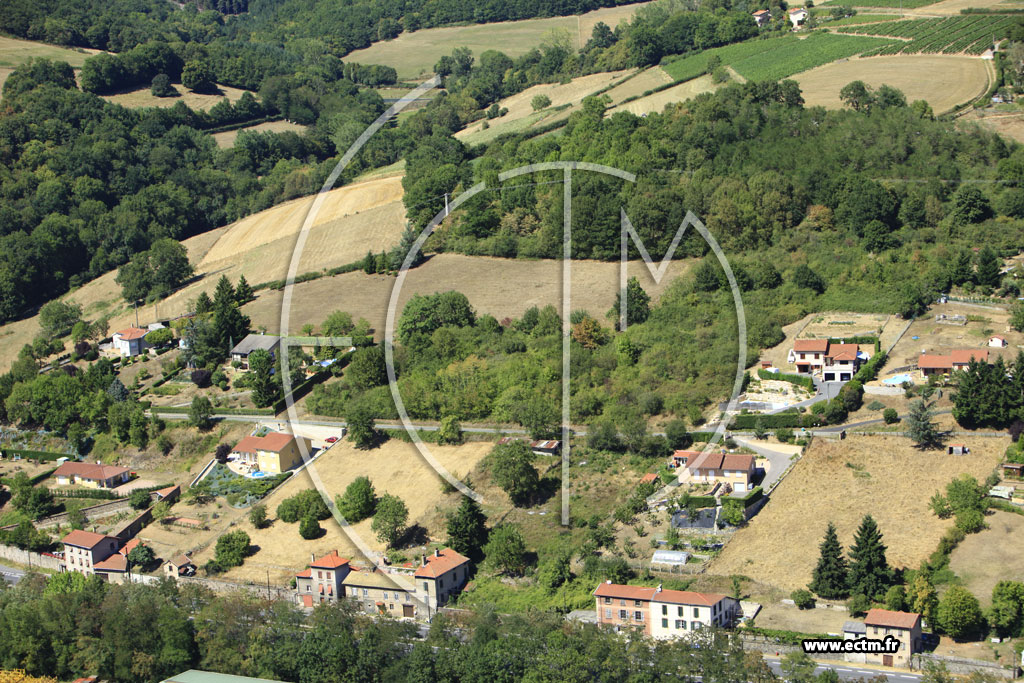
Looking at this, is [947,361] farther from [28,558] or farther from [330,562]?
[28,558]

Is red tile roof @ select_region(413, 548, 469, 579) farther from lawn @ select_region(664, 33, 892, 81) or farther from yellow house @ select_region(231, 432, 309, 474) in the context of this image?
lawn @ select_region(664, 33, 892, 81)

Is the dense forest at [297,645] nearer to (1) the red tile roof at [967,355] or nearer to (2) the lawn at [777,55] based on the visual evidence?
(1) the red tile roof at [967,355]

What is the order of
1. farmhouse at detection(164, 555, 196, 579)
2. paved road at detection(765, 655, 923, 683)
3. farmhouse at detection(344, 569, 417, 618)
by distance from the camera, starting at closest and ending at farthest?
paved road at detection(765, 655, 923, 683)
farmhouse at detection(344, 569, 417, 618)
farmhouse at detection(164, 555, 196, 579)

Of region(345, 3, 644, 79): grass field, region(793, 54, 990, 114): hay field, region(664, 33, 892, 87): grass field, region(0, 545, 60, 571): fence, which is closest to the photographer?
region(0, 545, 60, 571): fence

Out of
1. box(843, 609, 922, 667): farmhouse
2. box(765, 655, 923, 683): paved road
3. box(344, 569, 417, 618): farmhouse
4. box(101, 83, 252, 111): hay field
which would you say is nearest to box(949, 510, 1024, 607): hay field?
box(843, 609, 922, 667): farmhouse

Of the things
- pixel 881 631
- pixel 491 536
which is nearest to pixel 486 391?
pixel 491 536

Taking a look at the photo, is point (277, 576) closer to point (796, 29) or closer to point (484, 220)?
point (484, 220)
